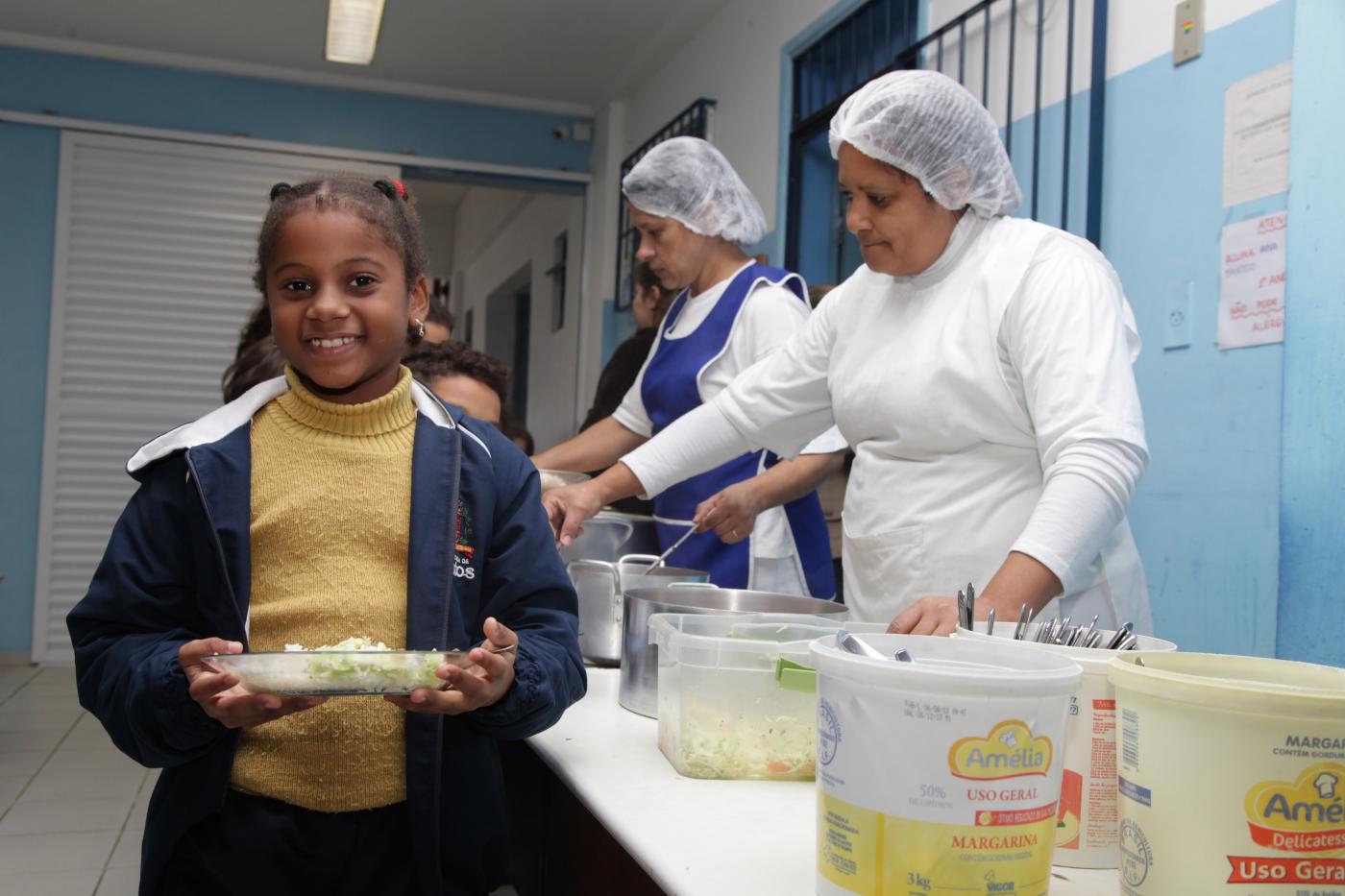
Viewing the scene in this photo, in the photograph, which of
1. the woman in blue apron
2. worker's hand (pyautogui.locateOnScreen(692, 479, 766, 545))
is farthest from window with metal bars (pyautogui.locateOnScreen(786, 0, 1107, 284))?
worker's hand (pyautogui.locateOnScreen(692, 479, 766, 545))

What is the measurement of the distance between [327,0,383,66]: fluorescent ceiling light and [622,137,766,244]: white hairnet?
2.70m

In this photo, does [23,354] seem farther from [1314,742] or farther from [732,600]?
[1314,742]

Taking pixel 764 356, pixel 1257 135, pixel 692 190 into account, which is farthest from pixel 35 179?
pixel 1257 135

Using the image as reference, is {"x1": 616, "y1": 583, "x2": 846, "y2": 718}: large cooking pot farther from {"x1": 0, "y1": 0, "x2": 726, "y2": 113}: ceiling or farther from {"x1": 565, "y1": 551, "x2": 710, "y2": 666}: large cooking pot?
{"x1": 0, "y1": 0, "x2": 726, "y2": 113}: ceiling

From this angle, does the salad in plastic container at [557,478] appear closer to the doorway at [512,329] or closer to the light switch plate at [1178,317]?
the light switch plate at [1178,317]

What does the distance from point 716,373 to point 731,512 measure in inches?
18.3

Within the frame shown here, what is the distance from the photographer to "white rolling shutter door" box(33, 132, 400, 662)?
5.38 metres

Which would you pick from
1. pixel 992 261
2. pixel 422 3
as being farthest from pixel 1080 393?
pixel 422 3

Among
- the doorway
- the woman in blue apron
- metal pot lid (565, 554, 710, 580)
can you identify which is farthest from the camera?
the doorway

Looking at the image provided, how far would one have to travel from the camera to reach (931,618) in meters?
1.02

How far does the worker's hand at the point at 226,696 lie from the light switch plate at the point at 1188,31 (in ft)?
6.86

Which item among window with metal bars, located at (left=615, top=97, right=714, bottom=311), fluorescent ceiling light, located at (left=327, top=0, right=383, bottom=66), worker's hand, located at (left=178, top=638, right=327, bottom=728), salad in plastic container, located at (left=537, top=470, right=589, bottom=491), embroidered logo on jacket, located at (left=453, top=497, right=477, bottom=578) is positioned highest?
fluorescent ceiling light, located at (left=327, top=0, right=383, bottom=66)

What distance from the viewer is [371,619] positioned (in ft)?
3.39

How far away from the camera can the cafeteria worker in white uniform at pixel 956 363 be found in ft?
4.45
